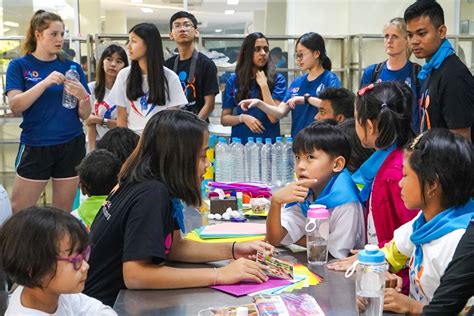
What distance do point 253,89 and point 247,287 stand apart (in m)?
2.47

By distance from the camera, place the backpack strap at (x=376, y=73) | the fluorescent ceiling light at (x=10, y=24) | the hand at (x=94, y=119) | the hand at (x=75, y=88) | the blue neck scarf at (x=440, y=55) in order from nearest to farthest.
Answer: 1. the blue neck scarf at (x=440, y=55)
2. the hand at (x=75, y=88)
3. the backpack strap at (x=376, y=73)
4. the hand at (x=94, y=119)
5. the fluorescent ceiling light at (x=10, y=24)

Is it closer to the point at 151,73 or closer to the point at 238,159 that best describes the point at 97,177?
the point at 238,159

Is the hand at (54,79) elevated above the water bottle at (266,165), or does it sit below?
above

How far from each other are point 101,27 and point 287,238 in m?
5.74

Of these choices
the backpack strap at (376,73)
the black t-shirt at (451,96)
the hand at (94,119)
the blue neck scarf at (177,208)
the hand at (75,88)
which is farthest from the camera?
the hand at (94,119)

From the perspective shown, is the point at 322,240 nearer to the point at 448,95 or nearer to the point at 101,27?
the point at 448,95

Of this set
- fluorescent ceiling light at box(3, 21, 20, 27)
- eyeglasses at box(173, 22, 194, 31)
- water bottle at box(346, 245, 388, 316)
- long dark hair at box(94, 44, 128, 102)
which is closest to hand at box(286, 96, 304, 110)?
eyeglasses at box(173, 22, 194, 31)

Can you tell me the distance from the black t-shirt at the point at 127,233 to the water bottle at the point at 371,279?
1.87 feet

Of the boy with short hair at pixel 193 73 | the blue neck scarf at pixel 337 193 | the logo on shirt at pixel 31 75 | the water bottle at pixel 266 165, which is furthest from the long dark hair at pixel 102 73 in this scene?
the blue neck scarf at pixel 337 193

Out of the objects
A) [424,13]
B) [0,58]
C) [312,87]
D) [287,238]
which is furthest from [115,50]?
[287,238]

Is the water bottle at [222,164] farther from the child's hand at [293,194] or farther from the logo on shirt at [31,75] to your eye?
the child's hand at [293,194]

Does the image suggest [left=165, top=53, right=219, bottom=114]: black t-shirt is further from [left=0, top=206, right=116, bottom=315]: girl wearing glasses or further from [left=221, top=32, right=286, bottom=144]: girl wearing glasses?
[left=0, top=206, right=116, bottom=315]: girl wearing glasses

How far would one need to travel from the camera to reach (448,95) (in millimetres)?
2916

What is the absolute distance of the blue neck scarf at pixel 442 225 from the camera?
1582mm
